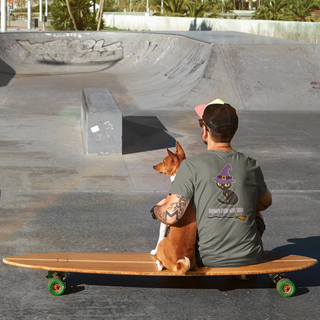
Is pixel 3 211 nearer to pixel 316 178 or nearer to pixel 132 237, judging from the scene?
pixel 132 237

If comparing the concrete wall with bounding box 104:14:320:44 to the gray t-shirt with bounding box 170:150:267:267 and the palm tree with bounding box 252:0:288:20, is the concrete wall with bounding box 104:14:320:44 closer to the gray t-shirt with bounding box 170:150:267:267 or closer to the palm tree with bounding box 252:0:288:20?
the palm tree with bounding box 252:0:288:20

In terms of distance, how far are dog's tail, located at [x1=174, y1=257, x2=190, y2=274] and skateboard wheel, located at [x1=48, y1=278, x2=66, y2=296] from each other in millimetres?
917

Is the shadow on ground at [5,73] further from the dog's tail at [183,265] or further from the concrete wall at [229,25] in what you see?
the dog's tail at [183,265]

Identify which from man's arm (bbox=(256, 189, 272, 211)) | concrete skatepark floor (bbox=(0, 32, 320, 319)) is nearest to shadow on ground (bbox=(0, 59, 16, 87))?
concrete skatepark floor (bbox=(0, 32, 320, 319))

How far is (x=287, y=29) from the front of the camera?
28.4 metres

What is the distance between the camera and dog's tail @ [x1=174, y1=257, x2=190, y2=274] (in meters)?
3.69

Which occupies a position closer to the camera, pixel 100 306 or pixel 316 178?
pixel 100 306

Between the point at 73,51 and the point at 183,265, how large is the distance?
22.8 m

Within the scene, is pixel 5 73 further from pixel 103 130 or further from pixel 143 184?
pixel 143 184

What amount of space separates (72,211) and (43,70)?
18.9m

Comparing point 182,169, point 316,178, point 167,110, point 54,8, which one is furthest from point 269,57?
point 54,8

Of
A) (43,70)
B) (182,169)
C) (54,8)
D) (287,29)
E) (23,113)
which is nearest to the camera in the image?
(182,169)

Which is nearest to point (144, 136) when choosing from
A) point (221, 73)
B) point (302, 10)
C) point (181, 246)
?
point (221, 73)

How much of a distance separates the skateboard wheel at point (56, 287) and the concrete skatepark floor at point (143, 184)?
65 mm
